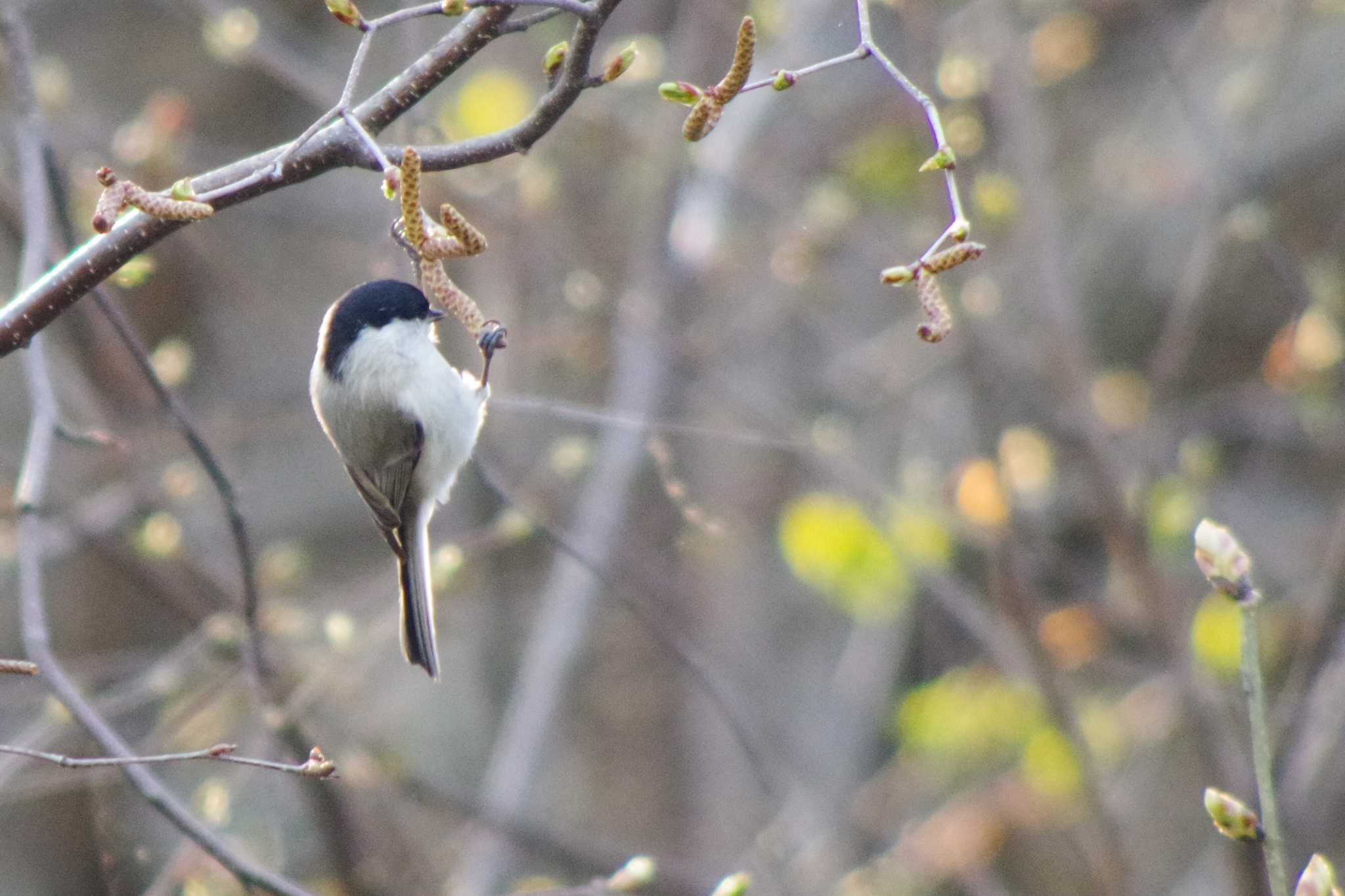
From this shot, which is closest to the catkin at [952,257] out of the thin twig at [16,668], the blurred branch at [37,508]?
the thin twig at [16,668]

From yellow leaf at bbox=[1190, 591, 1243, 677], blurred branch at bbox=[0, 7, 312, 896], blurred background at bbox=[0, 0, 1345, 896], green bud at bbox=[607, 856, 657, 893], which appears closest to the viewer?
blurred branch at bbox=[0, 7, 312, 896]

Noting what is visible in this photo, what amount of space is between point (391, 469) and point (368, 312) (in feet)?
1.01

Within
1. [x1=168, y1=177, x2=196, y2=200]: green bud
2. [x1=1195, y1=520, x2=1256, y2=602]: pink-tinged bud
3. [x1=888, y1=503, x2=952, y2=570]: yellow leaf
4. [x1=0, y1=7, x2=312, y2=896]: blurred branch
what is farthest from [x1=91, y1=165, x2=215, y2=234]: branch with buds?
[x1=888, y1=503, x2=952, y2=570]: yellow leaf

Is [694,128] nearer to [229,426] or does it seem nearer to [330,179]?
[229,426]

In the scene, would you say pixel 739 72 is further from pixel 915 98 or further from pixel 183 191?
pixel 183 191

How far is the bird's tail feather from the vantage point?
2285 mm

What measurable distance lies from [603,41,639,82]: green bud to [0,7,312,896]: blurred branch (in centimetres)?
92

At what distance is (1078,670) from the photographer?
461 cm

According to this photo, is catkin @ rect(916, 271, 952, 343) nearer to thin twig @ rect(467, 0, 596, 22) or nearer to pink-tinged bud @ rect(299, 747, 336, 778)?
thin twig @ rect(467, 0, 596, 22)

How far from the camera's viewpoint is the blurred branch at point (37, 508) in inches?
59.7

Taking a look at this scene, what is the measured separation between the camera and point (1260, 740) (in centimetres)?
115

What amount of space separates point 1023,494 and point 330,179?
3050mm

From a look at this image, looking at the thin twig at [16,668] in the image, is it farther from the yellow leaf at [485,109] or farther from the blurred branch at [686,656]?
the yellow leaf at [485,109]

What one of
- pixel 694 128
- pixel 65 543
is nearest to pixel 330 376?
pixel 694 128
